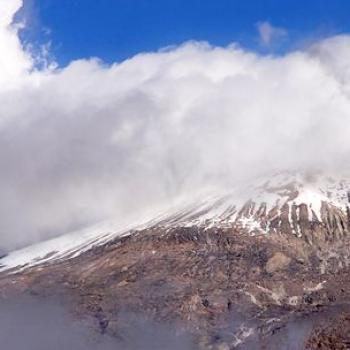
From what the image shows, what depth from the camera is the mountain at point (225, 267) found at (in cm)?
9275

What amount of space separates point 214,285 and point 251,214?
116 ft

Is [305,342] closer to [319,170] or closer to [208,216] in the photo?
[208,216]

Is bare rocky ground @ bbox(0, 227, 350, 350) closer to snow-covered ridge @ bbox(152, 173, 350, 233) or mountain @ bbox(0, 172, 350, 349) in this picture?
mountain @ bbox(0, 172, 350, 349)

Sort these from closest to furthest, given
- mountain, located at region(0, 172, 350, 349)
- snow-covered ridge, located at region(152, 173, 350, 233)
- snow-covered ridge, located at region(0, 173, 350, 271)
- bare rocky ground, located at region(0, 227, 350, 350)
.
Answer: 1. bare rocky ground, located at region(0, 227, 350, 350)
2. mountain, located at region(0, 172, 350, 349)
3. snow-covered ridge, located at region(0, 173, 350, 271)
4. snow-covered ridge, located at region(152, 173, 350, 233)

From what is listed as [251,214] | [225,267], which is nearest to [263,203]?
[251,214]

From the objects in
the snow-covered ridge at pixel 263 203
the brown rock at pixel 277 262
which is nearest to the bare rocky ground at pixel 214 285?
the brown rock at pixel 277 262

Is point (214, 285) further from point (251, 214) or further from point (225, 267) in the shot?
point (251, 214)

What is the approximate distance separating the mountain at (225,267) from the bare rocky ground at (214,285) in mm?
180

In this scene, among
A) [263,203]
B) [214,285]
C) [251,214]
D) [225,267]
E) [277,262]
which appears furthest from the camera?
[263,203]

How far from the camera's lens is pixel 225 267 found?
394 feet

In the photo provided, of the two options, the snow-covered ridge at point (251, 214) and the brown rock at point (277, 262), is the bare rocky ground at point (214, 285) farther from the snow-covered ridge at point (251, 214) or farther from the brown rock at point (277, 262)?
the snow-covered ridge at point (251, 214)

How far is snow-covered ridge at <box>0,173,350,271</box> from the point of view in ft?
453

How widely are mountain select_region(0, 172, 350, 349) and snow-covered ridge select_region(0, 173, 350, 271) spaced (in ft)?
0.98

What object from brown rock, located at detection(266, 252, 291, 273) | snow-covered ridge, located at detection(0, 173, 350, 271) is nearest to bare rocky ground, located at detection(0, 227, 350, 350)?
brown rock, located at detection(266, 252, 291, 273)
